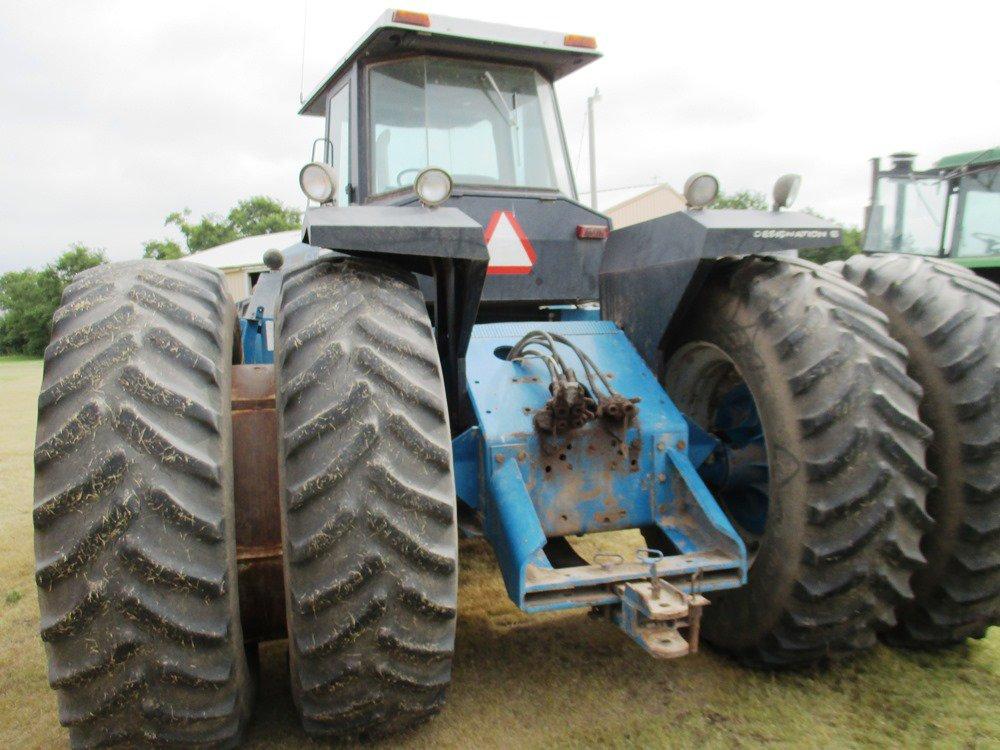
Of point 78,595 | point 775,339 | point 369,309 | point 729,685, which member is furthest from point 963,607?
point 78,595

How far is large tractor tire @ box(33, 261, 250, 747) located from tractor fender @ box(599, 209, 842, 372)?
72.7 inches

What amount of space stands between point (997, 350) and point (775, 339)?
0.84m

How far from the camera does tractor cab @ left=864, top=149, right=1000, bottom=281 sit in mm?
8719

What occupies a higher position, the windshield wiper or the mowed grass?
the windshield wiper

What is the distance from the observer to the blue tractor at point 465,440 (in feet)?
6.41

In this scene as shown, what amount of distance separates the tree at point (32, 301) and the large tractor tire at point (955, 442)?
42.3m

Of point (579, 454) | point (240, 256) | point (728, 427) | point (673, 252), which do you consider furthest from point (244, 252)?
point (579, 454)

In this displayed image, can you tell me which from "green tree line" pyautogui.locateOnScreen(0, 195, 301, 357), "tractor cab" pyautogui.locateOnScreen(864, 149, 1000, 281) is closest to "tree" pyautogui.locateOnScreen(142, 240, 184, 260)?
"green tree line" pyautogui.locateOnScreen(0, 195, 301, 357)

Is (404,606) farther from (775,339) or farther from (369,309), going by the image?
(775,339)

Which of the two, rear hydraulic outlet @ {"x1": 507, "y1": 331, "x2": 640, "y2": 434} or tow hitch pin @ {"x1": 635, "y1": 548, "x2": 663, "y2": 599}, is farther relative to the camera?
rear hydraulic outlet @ {"x1": 507, "y1": 331, "x2": 640, "y2": 434}

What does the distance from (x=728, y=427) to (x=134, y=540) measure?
2.55 meters

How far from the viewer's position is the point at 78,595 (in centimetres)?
188

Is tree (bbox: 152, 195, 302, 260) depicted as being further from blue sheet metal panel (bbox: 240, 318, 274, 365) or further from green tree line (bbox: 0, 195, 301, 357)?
blue sheet metal panel (bbox: 240, 318, 274, 365)

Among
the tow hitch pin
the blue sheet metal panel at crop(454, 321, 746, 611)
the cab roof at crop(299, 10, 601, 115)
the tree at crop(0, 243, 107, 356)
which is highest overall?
the cab roof at crop(299, 10, 601, 115)
